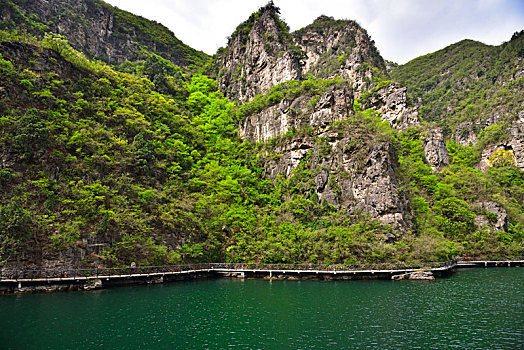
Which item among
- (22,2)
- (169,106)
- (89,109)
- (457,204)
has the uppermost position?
(22,2)

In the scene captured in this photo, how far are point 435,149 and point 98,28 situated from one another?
88.0 metres

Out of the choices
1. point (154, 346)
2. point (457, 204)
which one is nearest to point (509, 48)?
point (457, 204)

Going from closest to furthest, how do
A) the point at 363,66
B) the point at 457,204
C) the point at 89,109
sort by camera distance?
the point at 89,109 < the point at 457,204 < the point at 363,66

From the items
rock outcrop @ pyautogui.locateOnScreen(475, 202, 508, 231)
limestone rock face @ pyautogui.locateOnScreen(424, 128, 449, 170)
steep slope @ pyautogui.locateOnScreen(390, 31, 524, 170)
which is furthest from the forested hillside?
steep slope @ pyautogui.locateOnScreen(390, 31, 524, 170)

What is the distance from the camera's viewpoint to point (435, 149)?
65125mm

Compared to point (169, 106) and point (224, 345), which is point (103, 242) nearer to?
point (224, 345)

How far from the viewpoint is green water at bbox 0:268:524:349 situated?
15.4 metres

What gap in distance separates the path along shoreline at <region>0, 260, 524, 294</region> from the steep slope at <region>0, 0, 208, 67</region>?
172 feet

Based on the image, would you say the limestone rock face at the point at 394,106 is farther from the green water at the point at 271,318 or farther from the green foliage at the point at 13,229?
the green foliage at the point at 13,229

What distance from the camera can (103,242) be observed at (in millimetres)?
32375

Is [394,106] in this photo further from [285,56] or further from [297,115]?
[285,56]

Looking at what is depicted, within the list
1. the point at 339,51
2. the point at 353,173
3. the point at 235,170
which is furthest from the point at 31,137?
the point at 339,51

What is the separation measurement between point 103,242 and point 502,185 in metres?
73.5

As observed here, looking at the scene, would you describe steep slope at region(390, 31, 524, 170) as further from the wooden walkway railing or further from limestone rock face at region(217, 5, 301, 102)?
the wooden walkway railing
